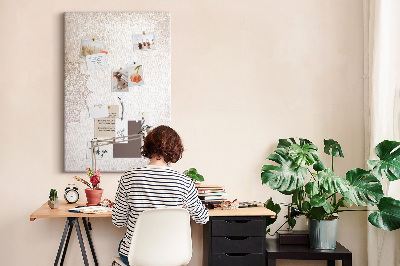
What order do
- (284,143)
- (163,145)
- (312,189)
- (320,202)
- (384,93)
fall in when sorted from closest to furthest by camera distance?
(163,145), (320,202), (312,189), (384,93), (284,143)

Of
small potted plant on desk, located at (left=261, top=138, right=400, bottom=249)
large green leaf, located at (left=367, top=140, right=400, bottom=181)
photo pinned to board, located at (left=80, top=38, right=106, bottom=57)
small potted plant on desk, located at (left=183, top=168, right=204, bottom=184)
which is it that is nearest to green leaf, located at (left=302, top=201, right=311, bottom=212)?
small potted plant on desk, located at (left=261, top=138, right=400, bottom=249)

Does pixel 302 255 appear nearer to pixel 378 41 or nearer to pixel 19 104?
pixel 378 41

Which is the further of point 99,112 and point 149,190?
point 99,112

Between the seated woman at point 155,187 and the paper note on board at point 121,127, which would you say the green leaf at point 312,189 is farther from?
the paper note on board at point 121,127

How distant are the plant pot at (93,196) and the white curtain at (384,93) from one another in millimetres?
1884

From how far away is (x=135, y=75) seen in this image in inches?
146

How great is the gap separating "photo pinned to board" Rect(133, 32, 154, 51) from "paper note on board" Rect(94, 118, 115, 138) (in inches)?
22.0

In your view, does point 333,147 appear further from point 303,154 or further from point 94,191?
point 94,191

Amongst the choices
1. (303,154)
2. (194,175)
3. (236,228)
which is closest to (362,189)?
(303,154)

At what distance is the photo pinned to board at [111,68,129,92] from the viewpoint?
3.71 meters

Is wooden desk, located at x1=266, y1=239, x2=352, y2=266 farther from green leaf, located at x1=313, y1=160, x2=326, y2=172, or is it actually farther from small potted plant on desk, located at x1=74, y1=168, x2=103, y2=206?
small potted plant on desk, located at x1=74, y1=168, x2=103, y2=206

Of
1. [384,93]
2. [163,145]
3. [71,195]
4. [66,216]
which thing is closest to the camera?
[163,145]

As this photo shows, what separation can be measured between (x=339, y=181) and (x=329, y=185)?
2.8 inches

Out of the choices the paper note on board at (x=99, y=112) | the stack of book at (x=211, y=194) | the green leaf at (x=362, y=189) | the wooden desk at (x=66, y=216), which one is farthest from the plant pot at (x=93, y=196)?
the green leaf at (x=362, y=189)
